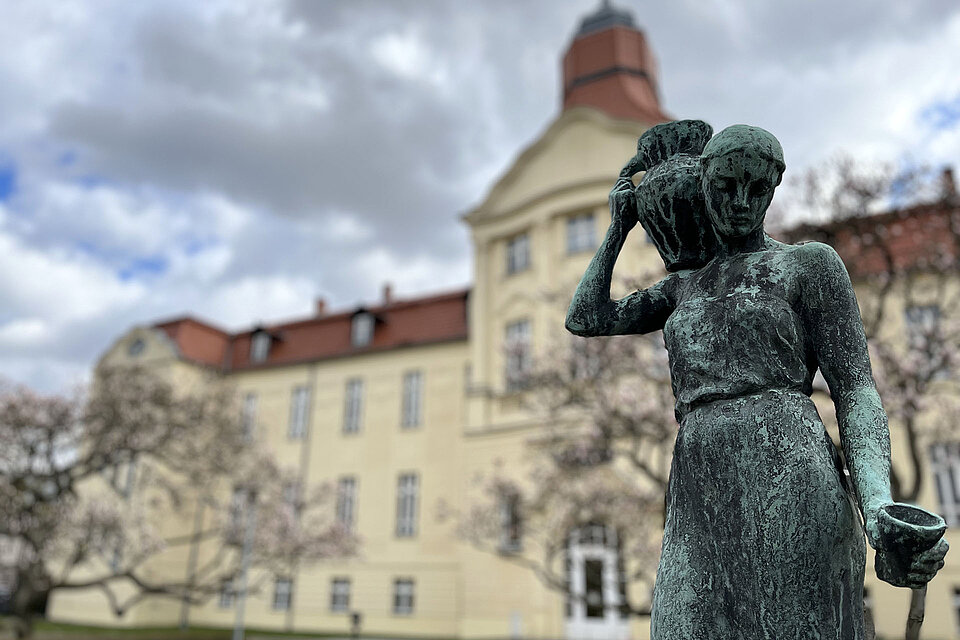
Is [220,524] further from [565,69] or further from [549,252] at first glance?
[565,69]

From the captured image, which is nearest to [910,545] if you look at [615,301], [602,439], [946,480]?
[615,301]

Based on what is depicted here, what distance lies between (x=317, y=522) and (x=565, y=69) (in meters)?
20.4

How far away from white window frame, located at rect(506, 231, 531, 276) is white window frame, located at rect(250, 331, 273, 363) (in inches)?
590

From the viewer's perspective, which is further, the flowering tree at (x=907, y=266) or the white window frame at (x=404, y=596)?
the white window frame at (x=404, y=596)

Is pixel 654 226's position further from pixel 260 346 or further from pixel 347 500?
pixel 260 346

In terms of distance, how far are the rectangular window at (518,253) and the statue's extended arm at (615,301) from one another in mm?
24618

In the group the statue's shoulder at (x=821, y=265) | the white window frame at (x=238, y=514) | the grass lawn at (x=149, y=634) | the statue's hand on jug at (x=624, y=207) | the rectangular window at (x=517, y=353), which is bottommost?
the grass lawn at (x=149, y=634)

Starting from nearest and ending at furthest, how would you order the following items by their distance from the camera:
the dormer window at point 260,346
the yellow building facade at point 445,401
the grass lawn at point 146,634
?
the yellow building facade at point 445,401 → the grass lawn at point 146,634 → the dormer window at point 260,346

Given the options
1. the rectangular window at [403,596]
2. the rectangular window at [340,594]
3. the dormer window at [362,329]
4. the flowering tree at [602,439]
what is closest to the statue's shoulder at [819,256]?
the flowering tree at [602,439]

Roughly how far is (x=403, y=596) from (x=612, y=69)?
2159 centimetres

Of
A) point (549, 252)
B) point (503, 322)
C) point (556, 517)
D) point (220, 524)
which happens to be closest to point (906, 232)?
point (556, 517)

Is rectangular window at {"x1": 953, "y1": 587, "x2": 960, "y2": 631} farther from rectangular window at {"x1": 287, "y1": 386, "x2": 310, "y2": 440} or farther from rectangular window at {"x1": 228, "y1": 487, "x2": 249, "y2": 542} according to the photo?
rectangular window at {"x1": 287, "y1": 386, "x2": 310, "y2": 440}

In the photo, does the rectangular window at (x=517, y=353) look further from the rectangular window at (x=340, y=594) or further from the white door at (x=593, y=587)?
the rectangular window at (x=340, y=594)

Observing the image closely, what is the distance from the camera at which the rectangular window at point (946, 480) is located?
2006 cm
